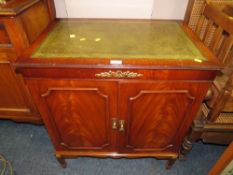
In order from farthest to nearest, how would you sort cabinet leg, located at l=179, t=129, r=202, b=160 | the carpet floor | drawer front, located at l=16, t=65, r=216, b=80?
the carpet floor → cabinet leg, located at l=179, t=129, r=202, b=160 → drawer front, located at l=16, t=65, r=216, b=80

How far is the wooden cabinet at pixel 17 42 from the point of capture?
880mm

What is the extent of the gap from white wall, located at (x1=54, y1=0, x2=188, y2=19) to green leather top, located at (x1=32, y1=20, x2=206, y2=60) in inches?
3.9

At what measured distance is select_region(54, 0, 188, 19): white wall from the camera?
116 centimetres

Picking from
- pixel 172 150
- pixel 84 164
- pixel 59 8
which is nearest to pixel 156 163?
pixel 172 150

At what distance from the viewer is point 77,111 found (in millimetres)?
927

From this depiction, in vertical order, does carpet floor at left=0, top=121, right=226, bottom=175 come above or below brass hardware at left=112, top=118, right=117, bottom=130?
below

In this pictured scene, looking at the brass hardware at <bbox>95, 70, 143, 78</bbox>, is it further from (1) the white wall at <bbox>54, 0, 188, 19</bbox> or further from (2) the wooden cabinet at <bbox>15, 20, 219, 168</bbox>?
(1) the white wall at <bbox>54, 0, 188, 19</bbox>

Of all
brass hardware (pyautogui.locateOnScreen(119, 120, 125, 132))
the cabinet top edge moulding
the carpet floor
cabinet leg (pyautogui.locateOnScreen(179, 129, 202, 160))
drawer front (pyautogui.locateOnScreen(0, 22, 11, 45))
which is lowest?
the carpet floor

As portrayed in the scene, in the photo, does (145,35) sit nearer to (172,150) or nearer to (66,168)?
(172,150)

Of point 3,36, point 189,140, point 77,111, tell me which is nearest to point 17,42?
point 3,36

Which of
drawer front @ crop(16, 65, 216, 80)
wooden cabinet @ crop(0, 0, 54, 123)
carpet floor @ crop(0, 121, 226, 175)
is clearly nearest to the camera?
drawer front @ crop(16, 65, 216, 80)

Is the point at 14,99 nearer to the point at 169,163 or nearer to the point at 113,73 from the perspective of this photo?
the point at 113,73

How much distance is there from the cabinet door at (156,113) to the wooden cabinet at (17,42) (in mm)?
572

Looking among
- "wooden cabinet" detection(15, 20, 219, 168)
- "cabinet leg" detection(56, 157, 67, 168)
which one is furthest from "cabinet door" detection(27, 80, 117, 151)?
"cabinet leg" detection(56, 157, 67, 168)
